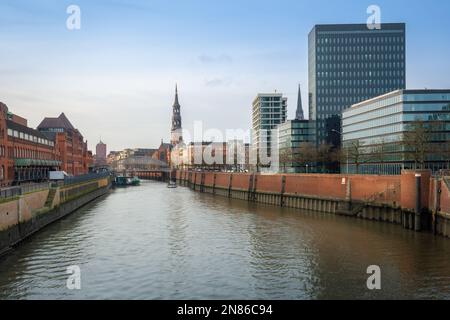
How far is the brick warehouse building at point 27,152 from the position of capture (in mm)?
73375

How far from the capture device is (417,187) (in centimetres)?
4728

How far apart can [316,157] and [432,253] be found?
265 feet

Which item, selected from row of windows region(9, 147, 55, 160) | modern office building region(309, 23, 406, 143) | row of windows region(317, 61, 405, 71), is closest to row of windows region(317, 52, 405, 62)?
modern office building region(309, 23, 406, 143)

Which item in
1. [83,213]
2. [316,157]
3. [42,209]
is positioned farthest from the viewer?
[316,157]

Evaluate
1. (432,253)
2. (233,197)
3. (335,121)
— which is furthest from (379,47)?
(432,253)

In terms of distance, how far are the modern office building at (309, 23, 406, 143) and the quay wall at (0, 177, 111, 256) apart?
121646mm

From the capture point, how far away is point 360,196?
5991 centimetres

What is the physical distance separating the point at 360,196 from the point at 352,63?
12686 cm

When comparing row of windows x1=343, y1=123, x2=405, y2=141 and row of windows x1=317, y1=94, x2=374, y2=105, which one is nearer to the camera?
row of windows x1=343, y1=123, x2=405, y2=141

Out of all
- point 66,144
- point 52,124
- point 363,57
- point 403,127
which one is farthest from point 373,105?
point 52,124

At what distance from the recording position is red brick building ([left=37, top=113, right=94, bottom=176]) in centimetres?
12900

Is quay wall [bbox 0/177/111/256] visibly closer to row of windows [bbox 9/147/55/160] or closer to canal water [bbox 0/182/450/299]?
canal water [bbox 0/182/450/299]
